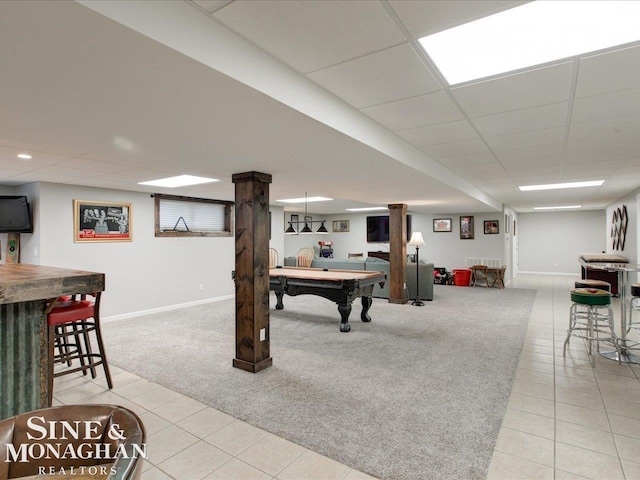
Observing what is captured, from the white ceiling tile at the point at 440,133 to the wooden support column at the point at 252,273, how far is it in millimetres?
1539

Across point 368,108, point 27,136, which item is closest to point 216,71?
point 368,108

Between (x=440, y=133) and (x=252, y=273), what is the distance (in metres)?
2.20

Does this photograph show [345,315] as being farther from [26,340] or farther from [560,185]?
[560,185]

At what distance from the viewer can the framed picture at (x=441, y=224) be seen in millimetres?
10938

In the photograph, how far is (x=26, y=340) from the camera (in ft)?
7.14

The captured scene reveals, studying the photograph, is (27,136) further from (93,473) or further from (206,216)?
(206,216)

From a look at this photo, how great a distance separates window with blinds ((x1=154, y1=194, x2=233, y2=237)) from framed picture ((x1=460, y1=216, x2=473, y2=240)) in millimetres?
6861

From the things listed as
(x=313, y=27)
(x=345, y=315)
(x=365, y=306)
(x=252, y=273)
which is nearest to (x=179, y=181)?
(x=252, y=273)

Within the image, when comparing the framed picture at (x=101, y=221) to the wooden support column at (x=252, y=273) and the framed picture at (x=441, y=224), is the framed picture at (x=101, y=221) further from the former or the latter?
the framed picture at (x=441, y=224)

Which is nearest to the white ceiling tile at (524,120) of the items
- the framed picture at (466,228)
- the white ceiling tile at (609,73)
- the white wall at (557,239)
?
the white ceiling tile at (609,73)

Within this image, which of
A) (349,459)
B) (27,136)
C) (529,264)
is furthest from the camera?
(529,264)

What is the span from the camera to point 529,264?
12.8 m

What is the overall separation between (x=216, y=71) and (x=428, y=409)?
276cm

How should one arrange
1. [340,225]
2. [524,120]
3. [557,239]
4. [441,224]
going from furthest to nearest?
[340,225] → [557,239] → [441,224] → [524,120]
